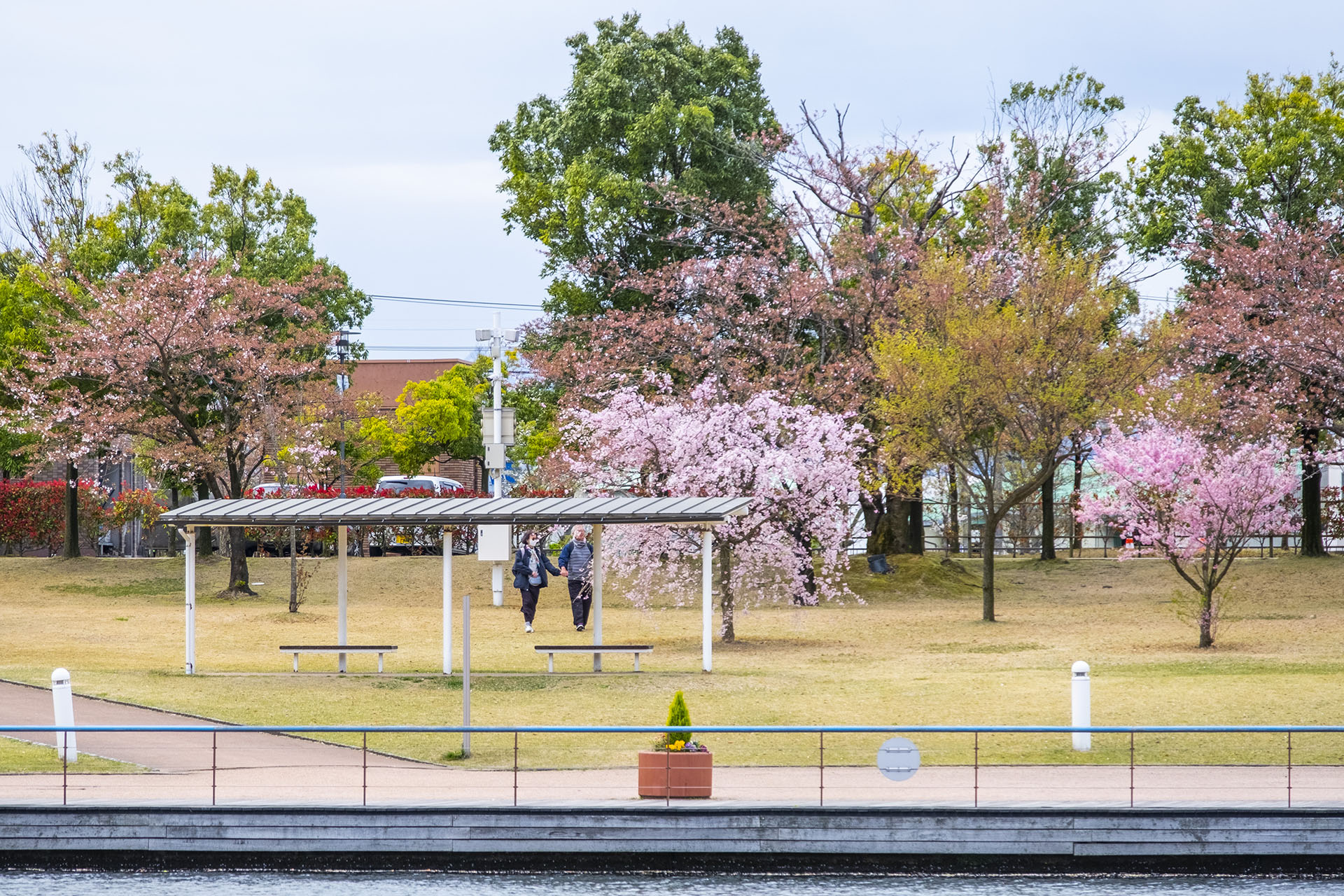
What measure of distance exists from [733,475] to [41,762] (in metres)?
14.7

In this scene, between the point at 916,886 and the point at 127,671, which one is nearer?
the point at 916,886

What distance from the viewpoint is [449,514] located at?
20.4 meters

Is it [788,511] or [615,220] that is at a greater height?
[615,220]

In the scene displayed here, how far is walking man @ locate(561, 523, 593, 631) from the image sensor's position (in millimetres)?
27250

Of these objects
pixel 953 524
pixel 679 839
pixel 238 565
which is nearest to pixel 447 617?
pixel 679 839

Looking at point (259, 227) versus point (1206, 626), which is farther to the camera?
point (259, 227)

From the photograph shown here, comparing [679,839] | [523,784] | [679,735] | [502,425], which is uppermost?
[502,425]

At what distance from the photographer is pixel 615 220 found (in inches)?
1641

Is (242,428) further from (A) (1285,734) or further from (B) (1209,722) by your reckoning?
(A) (1285,734)

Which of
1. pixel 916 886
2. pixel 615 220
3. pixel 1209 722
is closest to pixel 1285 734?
pixel 916 886

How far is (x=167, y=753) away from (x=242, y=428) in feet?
75.7

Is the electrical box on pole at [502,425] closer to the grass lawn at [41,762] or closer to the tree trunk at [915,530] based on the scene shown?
the tree trunk at [915,530]

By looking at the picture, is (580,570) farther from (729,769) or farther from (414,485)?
(414,485)

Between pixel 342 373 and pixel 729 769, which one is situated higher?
pixel 342 373
